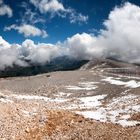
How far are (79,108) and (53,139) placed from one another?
83.9 ft

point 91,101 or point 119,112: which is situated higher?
point 91,101

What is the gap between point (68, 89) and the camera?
329 ft

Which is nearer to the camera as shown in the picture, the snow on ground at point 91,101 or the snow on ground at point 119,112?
the snow on ground at point 119,112

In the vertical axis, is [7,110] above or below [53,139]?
above

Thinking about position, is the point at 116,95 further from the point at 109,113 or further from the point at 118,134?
the point at 118,134

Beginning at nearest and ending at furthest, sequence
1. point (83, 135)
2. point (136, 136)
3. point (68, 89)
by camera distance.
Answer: point (136, 136)
point (83, 135)
point (68, 89)

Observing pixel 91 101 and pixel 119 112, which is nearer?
pixel 119 112

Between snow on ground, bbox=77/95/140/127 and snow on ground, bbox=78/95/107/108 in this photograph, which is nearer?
snow on ground, bbox=77/95/140/127

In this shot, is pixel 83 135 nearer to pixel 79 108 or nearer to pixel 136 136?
pixel 136 136

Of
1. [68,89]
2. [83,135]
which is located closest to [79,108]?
[83,135]

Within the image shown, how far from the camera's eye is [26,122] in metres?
43.8

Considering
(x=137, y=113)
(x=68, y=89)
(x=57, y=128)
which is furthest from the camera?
(x=68, y=89)

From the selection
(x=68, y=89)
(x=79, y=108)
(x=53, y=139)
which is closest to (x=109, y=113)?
(x=79, y=108)

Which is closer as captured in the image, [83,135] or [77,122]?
[83,135]
